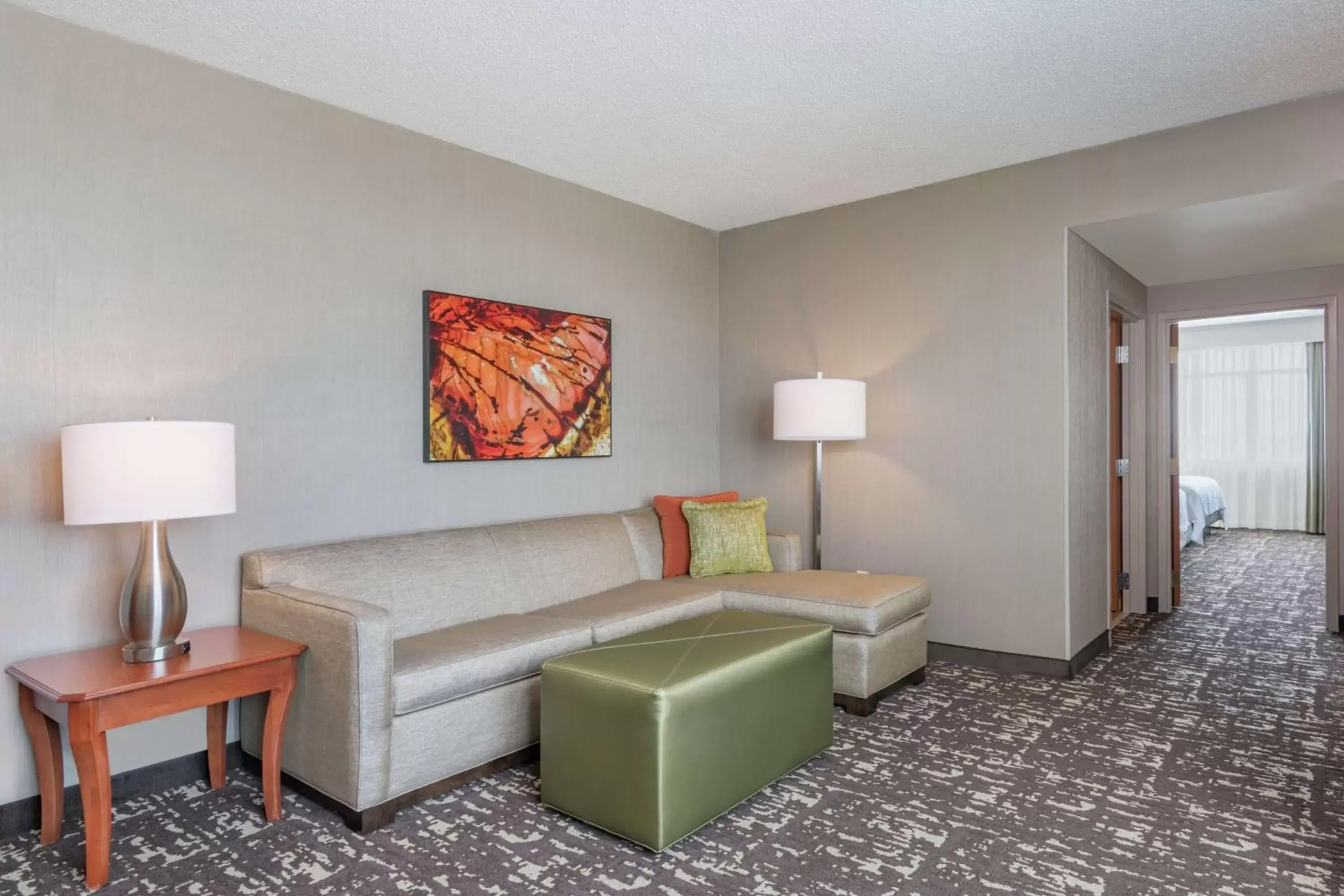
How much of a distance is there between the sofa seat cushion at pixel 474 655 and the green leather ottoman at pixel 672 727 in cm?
24

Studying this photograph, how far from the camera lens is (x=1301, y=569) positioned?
A: 665 centimetres

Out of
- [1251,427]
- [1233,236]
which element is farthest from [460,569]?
[1251,427]

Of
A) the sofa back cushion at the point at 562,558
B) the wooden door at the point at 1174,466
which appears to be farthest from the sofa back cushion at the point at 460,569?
the wooden door at the point at 1174,466

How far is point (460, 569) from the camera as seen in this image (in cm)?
321

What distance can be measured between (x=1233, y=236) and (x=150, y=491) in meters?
4.65

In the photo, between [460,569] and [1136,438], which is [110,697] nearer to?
[460,569]

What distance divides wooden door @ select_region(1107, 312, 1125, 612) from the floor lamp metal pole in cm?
203

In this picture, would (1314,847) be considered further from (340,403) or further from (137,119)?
(137,119)

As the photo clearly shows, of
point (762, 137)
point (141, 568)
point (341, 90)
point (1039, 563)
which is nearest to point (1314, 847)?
point (1039, 563)

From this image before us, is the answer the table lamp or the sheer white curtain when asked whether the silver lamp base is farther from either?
the sheer white curtain

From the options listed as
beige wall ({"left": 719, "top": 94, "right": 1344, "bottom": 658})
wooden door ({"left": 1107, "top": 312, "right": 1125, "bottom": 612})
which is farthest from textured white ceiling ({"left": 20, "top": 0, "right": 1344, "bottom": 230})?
wooden door ({"left": 1107, "top": 312, "right": 1125, "bottom": 612})

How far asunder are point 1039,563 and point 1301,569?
4383 millimetres

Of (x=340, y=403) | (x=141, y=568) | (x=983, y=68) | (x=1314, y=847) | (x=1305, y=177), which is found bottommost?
(x=1314, y=847)

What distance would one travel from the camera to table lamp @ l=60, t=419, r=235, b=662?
2186mm
